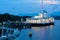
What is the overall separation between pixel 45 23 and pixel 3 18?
772 centimetres

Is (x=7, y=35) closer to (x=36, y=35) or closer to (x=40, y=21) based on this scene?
(x=36, y=35)

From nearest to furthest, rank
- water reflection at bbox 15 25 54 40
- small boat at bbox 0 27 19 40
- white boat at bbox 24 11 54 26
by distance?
small boat at bbox 0 27 19 40, water reflection at bbox 15 25 54 40, white boat at bbox 24 11 54 26

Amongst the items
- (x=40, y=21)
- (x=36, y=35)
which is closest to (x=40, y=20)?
(x=40, y=21)

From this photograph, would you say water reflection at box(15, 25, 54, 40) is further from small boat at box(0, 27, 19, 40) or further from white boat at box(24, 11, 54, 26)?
white boat at box(24, 11, 54, 26)

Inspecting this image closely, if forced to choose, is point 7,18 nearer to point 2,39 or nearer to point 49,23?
point 49,23

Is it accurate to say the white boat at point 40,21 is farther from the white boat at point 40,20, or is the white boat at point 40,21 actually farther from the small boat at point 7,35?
the small boat at point 7,35

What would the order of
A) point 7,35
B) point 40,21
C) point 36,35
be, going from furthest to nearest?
point 40,21 < point 36,35 < point 7,35

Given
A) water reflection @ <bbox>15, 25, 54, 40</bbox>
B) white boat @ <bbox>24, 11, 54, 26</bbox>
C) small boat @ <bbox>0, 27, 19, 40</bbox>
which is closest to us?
small boat @ <bbox>0, 27, 19, 40</bbox>

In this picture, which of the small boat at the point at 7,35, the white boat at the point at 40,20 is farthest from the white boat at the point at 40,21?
the small boat at the point at 7,35

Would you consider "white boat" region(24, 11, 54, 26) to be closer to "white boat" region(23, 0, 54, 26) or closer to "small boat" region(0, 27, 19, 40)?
"white boat" region(23, 0, 54, 26)

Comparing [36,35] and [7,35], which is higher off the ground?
[7,35]

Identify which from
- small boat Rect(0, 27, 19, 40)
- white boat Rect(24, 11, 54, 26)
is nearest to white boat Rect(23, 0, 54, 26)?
white boat Rect(24, 11, 54, 26)

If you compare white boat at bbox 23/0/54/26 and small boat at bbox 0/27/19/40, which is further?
white boat at bbox 23/0/54/26

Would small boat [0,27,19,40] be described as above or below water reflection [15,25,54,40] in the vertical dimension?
above
